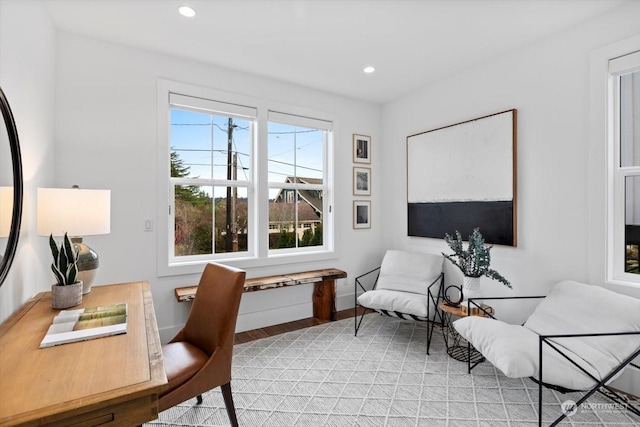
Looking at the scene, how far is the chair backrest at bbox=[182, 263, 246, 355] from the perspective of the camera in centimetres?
165

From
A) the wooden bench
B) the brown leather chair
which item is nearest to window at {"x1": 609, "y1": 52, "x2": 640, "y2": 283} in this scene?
the wooden bench

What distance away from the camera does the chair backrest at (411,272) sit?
3.27m

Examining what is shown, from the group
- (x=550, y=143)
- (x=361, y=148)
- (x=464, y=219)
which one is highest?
(x=361, y=148)

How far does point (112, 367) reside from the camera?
1.06m

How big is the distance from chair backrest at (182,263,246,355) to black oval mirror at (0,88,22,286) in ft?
2.89

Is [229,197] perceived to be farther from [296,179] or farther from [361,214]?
[361,214]

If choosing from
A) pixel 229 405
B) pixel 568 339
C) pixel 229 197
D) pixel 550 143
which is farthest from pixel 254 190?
pixel 568 339

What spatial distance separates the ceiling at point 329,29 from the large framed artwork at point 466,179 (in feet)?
2.24

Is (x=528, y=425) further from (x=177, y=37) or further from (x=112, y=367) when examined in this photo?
(x=177, y=37)

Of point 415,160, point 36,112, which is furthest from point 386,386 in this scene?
point 36,112

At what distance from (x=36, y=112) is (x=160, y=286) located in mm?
1587

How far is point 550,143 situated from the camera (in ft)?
8.53

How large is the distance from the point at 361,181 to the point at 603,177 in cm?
235

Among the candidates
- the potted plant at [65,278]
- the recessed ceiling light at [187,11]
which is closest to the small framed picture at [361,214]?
the recessed ceiling light at [187,11]
